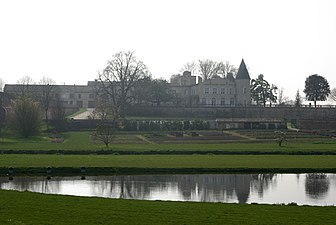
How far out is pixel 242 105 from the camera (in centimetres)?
9612

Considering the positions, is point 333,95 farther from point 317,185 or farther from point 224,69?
point 317,185

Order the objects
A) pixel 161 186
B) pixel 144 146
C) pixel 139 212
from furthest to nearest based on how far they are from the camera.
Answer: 1. pixel 144 146
2. pixel 161 186
3. pixel 139 212

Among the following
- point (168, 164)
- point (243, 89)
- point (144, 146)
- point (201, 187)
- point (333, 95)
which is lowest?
point (201, 187)

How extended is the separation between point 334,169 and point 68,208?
2027 centimetres

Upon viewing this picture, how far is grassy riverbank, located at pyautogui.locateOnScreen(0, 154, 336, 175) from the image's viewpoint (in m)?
31.9

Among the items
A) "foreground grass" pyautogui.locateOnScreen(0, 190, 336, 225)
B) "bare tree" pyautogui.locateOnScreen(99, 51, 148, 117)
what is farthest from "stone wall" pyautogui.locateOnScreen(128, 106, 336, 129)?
"foreground grass" pyautogui.locateOnScreen(0, 190, 336, 225)

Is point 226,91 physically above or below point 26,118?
→ above

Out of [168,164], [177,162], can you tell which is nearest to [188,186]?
[168,164]

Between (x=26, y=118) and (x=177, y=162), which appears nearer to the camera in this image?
(x=177, y=162)

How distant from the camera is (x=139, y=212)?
1758 cm

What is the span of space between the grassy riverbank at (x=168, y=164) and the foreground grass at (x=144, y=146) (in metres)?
6.07

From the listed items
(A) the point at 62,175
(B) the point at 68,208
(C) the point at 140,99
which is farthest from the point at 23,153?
(C) the point at 140,99

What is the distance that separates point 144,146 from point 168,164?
16.5m

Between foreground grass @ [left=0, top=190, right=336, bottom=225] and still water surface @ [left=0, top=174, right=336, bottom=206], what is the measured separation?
11.0ft
